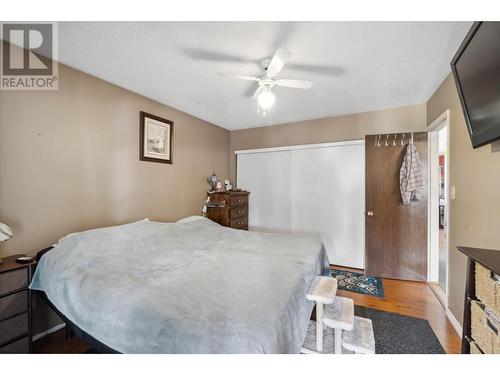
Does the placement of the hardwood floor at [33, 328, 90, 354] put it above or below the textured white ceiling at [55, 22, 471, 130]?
below

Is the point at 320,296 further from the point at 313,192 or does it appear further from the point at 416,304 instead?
the point at 313,192

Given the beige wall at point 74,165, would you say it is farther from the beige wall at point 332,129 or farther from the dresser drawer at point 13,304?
the beige wall at point 332,129

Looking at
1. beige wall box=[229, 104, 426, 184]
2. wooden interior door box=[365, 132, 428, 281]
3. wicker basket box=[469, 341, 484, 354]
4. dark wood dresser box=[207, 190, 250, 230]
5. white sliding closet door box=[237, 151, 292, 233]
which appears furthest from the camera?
white sliding closet door box=[237, 151, 292, 233]

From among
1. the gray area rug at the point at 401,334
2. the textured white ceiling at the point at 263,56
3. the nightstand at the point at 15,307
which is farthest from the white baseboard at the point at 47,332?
the gray area rug at the point at 401,334

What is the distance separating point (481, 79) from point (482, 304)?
1235 millimetres

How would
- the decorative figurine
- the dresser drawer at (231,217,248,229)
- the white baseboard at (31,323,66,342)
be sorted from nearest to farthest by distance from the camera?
the white baseboard at (31,323,66,342) < the dresser drawer at (231,217,248,229) < the decorative figurine

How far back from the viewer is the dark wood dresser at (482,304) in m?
0.95

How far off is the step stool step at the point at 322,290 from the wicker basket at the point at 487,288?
2.29ft

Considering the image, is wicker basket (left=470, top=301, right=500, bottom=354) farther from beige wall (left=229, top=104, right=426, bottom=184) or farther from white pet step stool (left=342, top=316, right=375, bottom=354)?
beige wall (left=229, top=104, right=426, bottom=184)

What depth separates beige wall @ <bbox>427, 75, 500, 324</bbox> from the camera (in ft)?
4.83

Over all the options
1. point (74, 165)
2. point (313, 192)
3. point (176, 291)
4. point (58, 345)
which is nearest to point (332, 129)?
point (313, 192)

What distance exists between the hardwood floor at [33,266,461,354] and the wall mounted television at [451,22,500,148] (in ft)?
5.35

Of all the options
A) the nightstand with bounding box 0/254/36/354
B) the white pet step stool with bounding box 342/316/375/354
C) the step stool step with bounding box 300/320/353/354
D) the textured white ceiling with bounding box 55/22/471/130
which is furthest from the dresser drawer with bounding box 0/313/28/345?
the white pet step stool with bounding box 342/316/375/354
